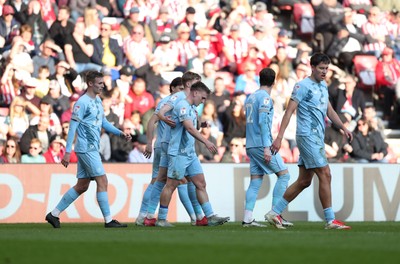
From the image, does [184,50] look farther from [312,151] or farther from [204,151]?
[312,151]

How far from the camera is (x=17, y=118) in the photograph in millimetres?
21672

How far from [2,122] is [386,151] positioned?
7.86m

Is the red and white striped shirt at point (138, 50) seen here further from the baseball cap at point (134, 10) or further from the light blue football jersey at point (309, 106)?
the light blue football jersey at point (309, 106)

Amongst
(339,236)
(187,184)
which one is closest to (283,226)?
(187,184)

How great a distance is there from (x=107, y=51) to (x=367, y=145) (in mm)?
5767

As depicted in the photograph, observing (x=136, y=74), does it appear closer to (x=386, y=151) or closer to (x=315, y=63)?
(x=386, y=151)

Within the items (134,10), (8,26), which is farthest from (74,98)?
(134,10)

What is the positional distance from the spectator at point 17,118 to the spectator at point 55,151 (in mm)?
764

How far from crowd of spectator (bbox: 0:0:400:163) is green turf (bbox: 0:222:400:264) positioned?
7224 mm

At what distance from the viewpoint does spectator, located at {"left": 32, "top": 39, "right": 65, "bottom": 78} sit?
2292 cm

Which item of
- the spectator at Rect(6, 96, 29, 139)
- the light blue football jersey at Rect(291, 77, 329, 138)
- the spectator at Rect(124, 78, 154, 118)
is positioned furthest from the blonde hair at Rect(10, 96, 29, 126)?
the light blue football jersey at Rect(291, 77, 329, 138)

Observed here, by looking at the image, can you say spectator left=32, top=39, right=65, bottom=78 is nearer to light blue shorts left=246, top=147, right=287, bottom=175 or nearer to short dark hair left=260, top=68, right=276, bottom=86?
light blue shorts left=246, top=147, right=287, bottom=175

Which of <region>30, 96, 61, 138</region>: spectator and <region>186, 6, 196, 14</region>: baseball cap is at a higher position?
<region>186, 6, 196, 14</region>: baseball cap

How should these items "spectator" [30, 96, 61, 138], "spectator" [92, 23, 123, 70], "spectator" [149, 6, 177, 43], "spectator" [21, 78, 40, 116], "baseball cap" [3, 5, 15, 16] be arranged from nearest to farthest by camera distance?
"spectator" [30, 96, 61, 138], "spectator" [21, 78, 40, 116], "baseball cap" [3, 5, 15, 16], "spectator" [92, 23, 123, 70], "spectator" [149, 6, 177, 43]
